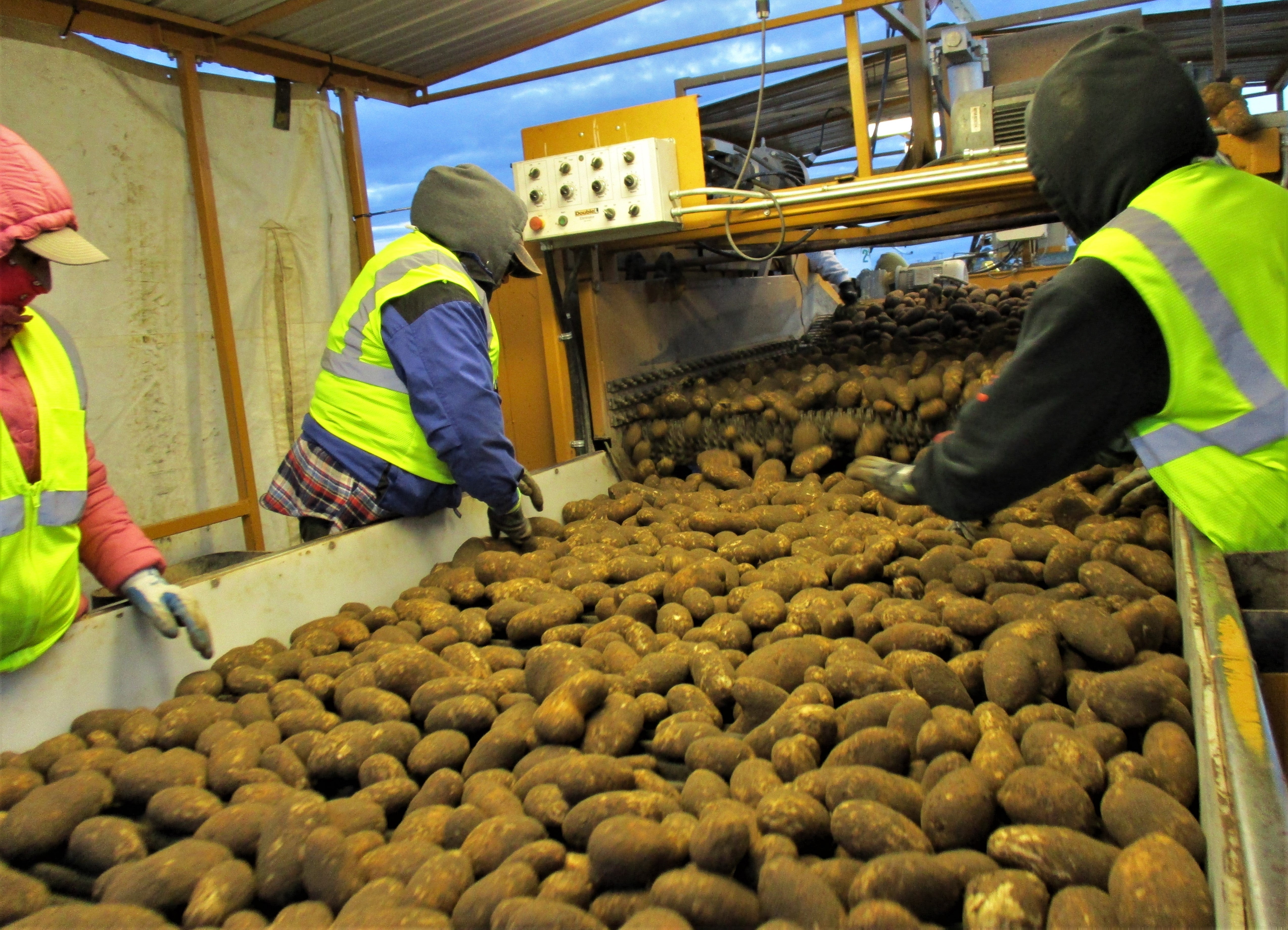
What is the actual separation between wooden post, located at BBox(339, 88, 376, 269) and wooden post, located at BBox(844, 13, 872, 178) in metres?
2.27

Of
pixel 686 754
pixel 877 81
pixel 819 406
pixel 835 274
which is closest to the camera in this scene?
pixel 686 754

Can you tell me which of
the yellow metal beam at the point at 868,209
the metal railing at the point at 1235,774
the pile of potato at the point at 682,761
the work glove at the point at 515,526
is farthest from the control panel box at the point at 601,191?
the metal railing at the point at 1235,774

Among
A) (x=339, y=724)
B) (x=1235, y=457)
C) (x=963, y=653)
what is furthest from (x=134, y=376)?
(x=1235, y=457)

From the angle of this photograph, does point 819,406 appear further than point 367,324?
Yes

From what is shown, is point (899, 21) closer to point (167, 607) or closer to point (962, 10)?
point (962, 10)

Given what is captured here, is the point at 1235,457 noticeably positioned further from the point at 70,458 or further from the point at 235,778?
the point at 70,458

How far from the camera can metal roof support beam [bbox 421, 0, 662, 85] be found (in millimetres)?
3496

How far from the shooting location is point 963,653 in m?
1.38

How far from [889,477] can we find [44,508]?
4.93 feet

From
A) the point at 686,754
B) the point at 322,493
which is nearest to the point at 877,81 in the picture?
the point at 322,493

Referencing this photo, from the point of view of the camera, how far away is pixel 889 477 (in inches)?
70.9

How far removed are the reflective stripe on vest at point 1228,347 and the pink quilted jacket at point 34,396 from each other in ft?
5.28

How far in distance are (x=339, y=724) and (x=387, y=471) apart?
2.85 feet

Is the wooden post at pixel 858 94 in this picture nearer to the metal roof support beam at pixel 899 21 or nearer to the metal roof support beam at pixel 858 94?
A: the metal roof support beam at pixel 858 94
